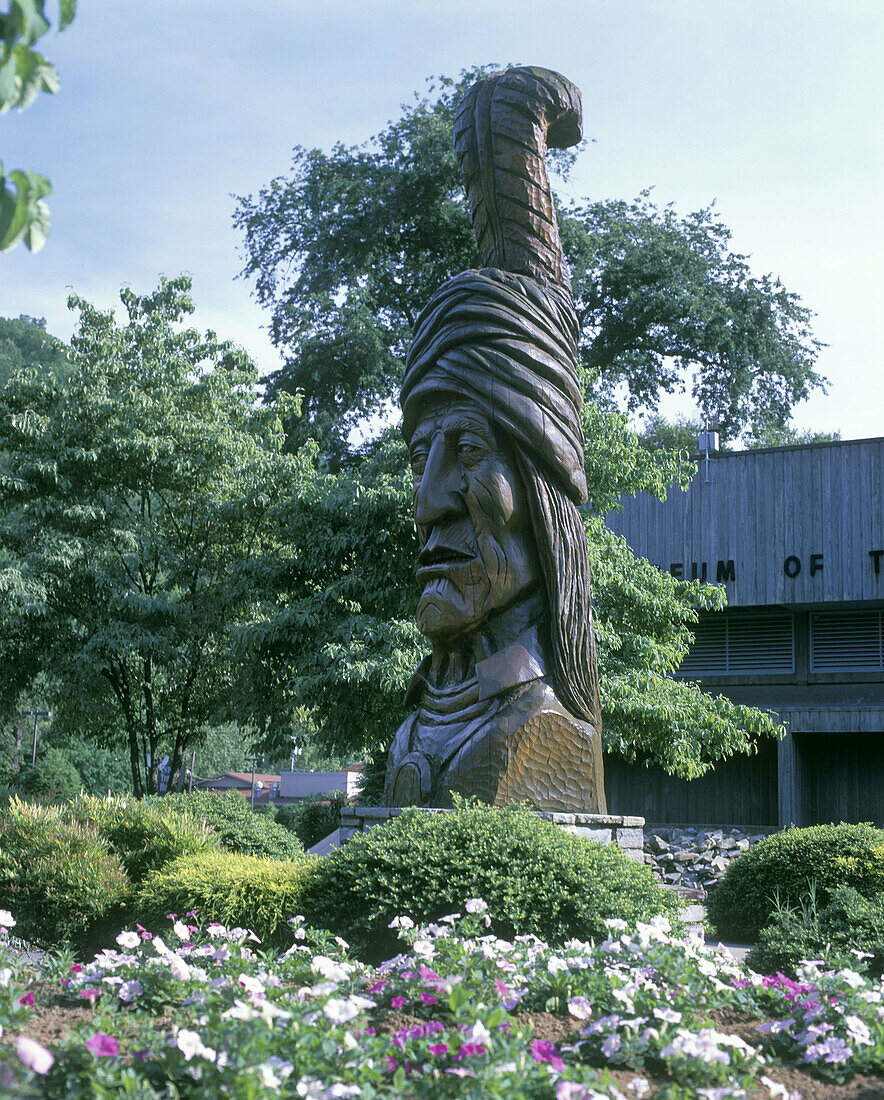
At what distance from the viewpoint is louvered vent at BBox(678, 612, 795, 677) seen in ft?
74.2

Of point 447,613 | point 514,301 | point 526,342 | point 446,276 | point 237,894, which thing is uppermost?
point 446,276

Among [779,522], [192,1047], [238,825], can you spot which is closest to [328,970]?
[192,1047]

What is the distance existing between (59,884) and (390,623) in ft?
23.9

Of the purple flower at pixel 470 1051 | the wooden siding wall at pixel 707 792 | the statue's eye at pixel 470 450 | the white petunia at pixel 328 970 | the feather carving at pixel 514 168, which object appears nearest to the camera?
the purple flower at pixel 470 1051

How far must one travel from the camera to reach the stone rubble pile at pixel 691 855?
48.0 feet

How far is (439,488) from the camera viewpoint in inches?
289

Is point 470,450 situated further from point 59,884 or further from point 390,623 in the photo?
point 390,623

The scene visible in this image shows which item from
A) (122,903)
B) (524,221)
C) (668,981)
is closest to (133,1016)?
(668,981)

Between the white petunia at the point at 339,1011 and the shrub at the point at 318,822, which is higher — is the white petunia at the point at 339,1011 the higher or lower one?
the higher one

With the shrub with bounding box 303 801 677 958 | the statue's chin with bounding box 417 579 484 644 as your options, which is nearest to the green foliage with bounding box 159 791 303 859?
the statue's chin with bounding box 417 579 484 644

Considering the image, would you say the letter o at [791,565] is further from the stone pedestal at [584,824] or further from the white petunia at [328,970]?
the white petunia at [328,970]

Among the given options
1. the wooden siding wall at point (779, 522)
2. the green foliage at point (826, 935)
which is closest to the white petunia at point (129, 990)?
the green foliage at point (826, 935)

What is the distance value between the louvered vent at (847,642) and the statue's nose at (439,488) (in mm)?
16853

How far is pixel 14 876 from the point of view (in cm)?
716
